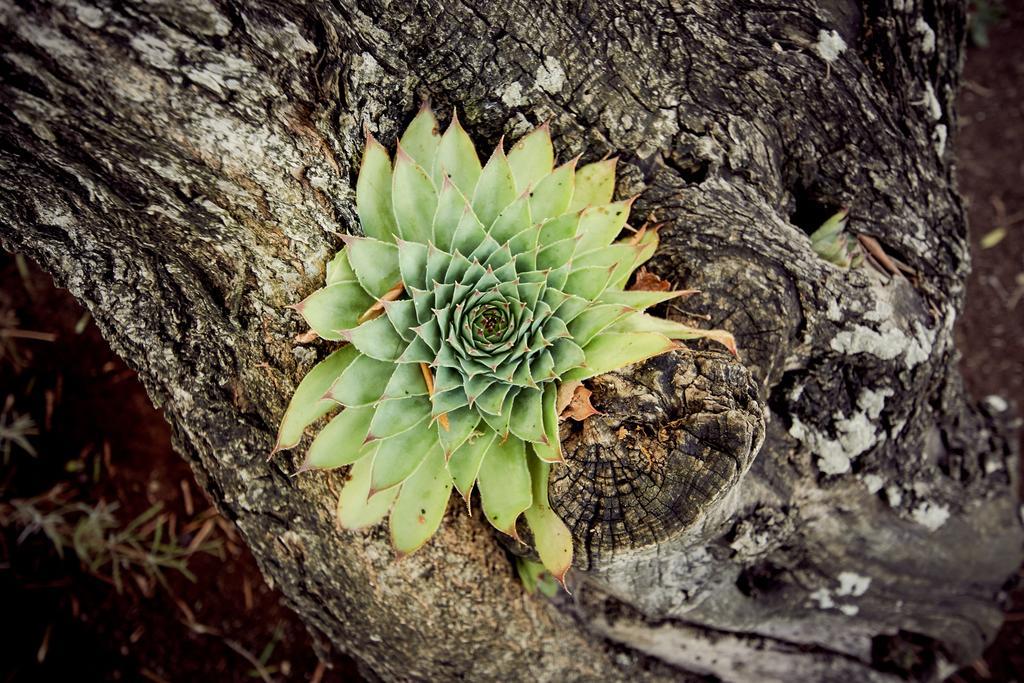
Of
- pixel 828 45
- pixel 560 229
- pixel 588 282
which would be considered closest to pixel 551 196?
pixel 560 229

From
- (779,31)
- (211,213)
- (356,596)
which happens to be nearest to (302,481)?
(356,596)

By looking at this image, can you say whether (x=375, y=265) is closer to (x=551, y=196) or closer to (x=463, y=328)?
(x=463, y=328)

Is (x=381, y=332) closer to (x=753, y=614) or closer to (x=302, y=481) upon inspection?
(x=302, y=481)

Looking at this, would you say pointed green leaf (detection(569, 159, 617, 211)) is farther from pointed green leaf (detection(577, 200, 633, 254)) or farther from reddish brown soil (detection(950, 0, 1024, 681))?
reddish brown soil (detection(950, 0, 1024, 681))

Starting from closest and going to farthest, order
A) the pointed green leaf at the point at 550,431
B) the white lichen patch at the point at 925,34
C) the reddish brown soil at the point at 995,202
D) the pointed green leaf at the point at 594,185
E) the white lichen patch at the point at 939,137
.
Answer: the pointed green leaf at the point at 550,431 < the pointed green leaf at the point at 594,185 < the white lichen patch at the point at 925,34 < the white lichen patch at the point at 939,137 < the reddish brown soil at the point at 995,202

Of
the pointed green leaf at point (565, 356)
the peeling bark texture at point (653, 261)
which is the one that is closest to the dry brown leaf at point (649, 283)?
the peeling bark texture at point (653, 261)

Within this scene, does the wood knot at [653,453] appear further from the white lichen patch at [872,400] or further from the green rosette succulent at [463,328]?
the white lichen patch at [872,400]
